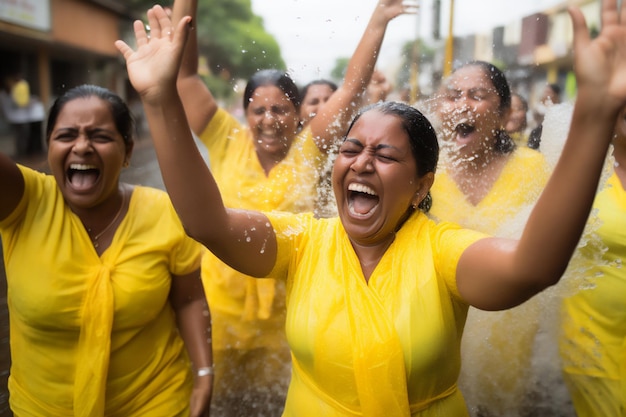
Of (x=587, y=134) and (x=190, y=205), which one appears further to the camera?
(x=190, y=205)

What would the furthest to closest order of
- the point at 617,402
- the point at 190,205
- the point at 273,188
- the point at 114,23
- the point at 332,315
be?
the point at 114,23, the point at 273,188, the point at 617,402, the point at 332,315, the point at 190,205

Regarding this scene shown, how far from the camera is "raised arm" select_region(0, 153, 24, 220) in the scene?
1972mm

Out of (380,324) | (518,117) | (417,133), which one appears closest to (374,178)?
(417,133)

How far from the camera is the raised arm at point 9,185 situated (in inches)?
77.6

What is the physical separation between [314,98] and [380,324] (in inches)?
99.9

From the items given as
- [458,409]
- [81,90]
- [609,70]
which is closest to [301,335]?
[458,409]

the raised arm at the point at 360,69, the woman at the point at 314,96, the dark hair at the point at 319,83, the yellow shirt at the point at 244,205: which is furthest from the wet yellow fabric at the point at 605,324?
the dark hair at the point at 319,83

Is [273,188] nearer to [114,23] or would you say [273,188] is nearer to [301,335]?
[301,335]

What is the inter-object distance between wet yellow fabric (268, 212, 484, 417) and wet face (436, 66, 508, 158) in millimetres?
1199

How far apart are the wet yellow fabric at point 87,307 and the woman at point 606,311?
5.24 ft

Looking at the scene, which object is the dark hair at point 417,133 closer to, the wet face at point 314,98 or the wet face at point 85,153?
the wet face at point 85,153

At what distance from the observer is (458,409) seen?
1.82m

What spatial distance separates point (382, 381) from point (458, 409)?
332 millimetres

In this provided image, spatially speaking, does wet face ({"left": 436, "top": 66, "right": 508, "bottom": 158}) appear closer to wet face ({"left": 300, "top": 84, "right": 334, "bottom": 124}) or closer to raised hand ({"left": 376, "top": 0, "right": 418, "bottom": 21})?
raised hand ({"left": 376, "top": 0, "right": 418, "bottom": 21})
